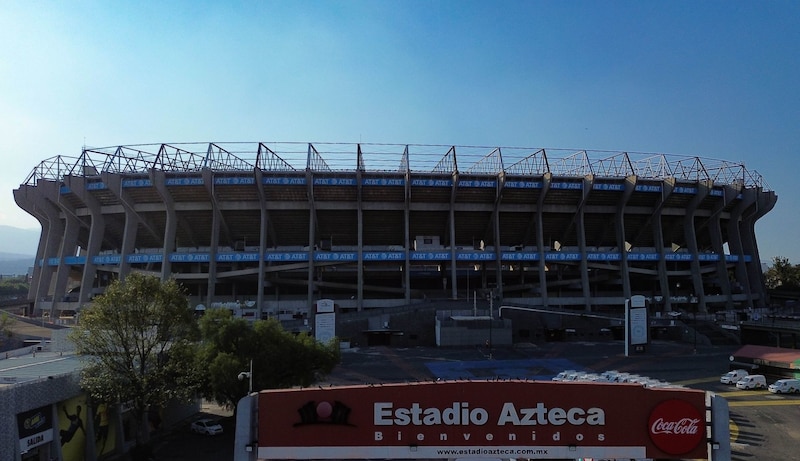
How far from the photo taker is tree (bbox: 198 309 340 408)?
24625 mm

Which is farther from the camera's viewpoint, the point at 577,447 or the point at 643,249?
the point at 643,249

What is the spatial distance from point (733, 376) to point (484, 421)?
37428 mm

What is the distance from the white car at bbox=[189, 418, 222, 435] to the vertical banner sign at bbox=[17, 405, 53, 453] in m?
8.65

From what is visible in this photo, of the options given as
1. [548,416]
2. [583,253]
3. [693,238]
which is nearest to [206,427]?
[548,416]

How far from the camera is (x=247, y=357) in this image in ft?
84.0

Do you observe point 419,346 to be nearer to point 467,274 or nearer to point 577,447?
point 467,274

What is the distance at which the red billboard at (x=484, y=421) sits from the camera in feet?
40.8

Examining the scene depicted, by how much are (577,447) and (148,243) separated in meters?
73.4

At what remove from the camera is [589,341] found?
6081 cm

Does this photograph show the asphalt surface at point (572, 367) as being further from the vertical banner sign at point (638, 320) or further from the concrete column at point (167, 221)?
the concrete column at point (167, 221)

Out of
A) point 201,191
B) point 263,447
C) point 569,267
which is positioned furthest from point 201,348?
point 569,267

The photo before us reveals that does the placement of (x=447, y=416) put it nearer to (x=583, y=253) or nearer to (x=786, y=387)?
(x=786, y=387)

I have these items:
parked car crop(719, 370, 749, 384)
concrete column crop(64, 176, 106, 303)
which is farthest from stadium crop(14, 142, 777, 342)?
parked car crop(719, 370, 749, 384)

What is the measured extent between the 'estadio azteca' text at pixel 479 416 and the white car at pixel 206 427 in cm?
2024
